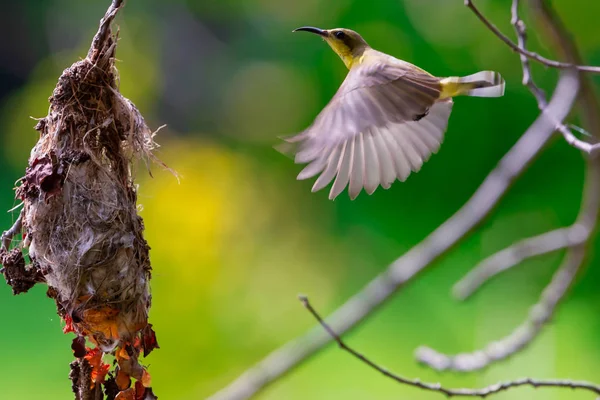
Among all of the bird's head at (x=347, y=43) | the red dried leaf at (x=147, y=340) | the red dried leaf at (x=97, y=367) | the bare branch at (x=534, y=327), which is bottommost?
the bare branch at (x=534, y=327)

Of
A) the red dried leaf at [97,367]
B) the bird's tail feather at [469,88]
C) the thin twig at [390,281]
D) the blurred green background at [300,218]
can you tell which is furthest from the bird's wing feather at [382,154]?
the blurred green background at [300,218]

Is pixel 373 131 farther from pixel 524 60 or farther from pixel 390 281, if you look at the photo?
pixel 390 281

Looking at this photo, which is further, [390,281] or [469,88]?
[469,88]

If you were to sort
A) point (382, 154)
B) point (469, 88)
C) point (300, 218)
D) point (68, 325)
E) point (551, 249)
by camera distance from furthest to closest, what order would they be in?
point (300, 218), point (382, 154), point (469, 88), point (68, 325), point (551, 249)

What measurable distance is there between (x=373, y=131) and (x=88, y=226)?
0.80m

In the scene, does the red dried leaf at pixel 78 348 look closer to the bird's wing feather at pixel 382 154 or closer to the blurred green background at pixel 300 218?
the bird's wing feather at pixel 382 154

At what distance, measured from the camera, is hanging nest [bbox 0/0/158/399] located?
1.22 meters

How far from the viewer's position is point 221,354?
3043 millimetres

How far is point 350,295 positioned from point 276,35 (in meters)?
1.44

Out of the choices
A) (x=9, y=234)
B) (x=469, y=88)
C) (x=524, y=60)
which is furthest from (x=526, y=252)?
(x=9, y=234)

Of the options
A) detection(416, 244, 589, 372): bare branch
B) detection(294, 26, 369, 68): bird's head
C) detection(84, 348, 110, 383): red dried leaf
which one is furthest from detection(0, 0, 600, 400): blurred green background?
detection(84, 348, 110, 383): red dried leaf

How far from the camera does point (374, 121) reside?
142 cm

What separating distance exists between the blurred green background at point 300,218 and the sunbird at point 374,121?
97 cm

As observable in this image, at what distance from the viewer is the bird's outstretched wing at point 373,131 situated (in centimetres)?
137
